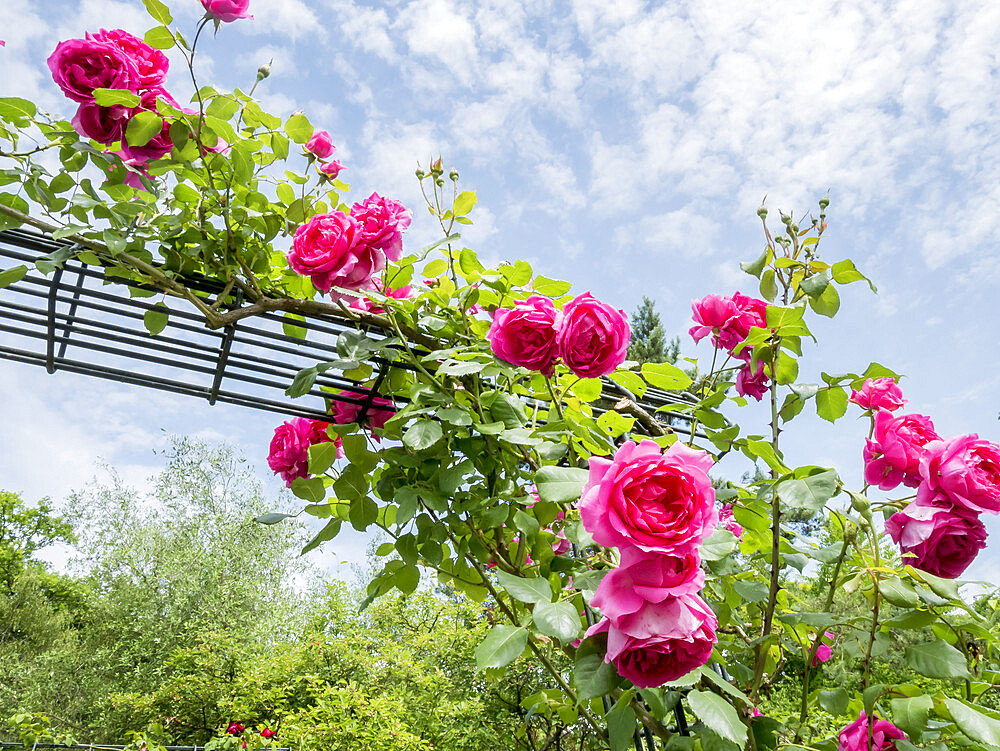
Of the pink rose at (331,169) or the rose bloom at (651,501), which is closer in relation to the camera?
the rose bloom at (651,501)

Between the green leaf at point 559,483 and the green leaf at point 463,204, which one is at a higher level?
the green leaf at point 463,204

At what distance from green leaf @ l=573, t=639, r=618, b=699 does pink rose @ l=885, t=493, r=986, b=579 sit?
1.63ft

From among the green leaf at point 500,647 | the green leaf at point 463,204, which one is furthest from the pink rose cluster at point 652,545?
the green leaf at point 463,204

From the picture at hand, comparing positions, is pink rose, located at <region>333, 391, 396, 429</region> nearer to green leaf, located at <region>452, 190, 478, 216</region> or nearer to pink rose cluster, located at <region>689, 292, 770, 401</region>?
green leaf, located at <region>452, 190, 478, 216</region>

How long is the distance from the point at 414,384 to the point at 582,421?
0.28 meters

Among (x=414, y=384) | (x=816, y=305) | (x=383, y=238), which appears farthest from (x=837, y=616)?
(x=383, y=238)

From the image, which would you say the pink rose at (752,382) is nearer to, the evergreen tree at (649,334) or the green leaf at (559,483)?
the green leaf at (559,483)

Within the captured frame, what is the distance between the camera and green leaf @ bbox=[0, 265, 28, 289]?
993 mm

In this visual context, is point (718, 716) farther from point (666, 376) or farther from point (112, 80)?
point (112, 80)

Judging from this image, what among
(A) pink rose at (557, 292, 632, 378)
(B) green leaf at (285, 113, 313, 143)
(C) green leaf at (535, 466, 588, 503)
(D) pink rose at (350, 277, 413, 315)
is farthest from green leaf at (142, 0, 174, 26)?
(C) green leaf at (535, 466, 588, 503)

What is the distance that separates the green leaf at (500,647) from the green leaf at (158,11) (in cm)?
99

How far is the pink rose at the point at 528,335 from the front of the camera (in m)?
0.96

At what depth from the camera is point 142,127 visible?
39.3 inches

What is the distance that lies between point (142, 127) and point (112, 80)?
92 mm
